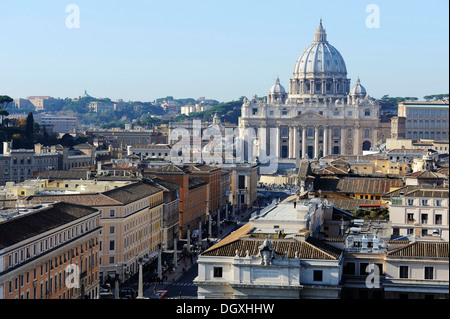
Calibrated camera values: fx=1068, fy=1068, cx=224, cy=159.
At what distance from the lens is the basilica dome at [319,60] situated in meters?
122

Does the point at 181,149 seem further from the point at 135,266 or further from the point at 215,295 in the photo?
the point at 215,295

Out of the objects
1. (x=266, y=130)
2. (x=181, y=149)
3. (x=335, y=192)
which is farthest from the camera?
(x=266, y=130)

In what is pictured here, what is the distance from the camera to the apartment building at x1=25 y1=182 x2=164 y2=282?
2797 cm

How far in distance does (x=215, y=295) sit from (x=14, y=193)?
55.6 ft

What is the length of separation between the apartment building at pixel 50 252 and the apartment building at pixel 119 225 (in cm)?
200

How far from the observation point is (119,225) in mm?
28734

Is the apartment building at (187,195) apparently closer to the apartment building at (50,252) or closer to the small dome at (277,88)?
the apartment building at (50,252)

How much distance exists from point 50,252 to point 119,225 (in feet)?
25.6

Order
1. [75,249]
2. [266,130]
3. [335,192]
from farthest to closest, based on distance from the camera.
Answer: [266,130]
[335,192]
[75,249]

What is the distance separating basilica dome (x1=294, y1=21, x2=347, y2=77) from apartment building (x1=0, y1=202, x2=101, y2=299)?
97295 mm

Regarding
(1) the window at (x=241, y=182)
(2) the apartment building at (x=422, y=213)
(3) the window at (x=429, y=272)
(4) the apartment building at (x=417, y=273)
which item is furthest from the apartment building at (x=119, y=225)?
(1) the window at (x=241, y=182)

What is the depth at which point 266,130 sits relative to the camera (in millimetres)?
106625

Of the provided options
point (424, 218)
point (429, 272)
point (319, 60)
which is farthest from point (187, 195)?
point (319, 60)
